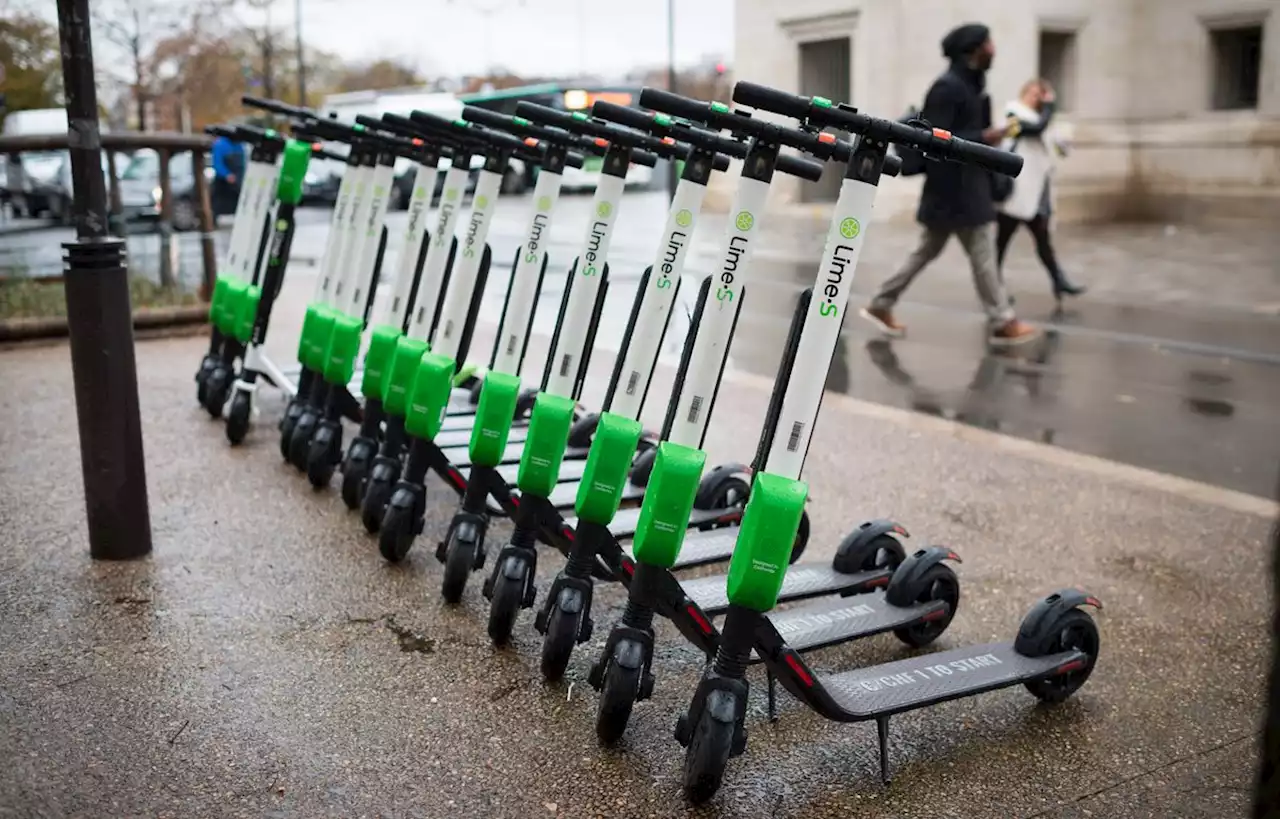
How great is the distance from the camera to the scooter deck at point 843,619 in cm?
385

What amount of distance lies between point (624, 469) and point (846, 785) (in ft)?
3.46

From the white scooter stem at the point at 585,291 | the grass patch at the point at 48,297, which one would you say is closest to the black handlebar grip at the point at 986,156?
the white scooter stem at the point at 585,291

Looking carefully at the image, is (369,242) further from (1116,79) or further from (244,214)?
(1116,79)

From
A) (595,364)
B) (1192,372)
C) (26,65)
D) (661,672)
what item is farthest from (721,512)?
(26,65)

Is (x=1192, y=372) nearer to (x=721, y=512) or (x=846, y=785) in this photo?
(x=721, y=512)

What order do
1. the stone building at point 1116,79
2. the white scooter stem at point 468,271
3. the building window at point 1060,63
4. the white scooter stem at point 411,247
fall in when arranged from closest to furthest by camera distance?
the white scooter stem at point 468,271, the white scooter stem at point 411,247, the stone building at point 1116,79, the building window at point 1060,63

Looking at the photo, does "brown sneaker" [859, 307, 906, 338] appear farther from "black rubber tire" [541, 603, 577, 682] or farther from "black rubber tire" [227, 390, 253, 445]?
"black rubber tire" [541, 603, 577, 682]

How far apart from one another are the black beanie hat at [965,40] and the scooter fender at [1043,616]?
600cm

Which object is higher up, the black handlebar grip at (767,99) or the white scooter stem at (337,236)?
the black handlebar grip at (767,99)

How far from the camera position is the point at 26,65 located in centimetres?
1309

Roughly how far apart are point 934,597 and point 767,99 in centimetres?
178

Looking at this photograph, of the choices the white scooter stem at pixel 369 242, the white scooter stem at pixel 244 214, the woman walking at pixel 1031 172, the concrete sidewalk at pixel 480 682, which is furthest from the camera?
the woman walking at pixel 1031 172

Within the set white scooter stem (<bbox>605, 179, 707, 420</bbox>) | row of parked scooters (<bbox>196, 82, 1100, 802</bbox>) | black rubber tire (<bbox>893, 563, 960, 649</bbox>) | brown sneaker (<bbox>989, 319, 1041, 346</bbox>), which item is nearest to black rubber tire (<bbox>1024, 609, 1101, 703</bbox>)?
row of parked scooters (<bbox>196, 82, 1100, 802</bbox>)

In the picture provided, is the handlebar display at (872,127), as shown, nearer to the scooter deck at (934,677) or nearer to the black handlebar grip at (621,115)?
the black handlebar grip at (621,115)
